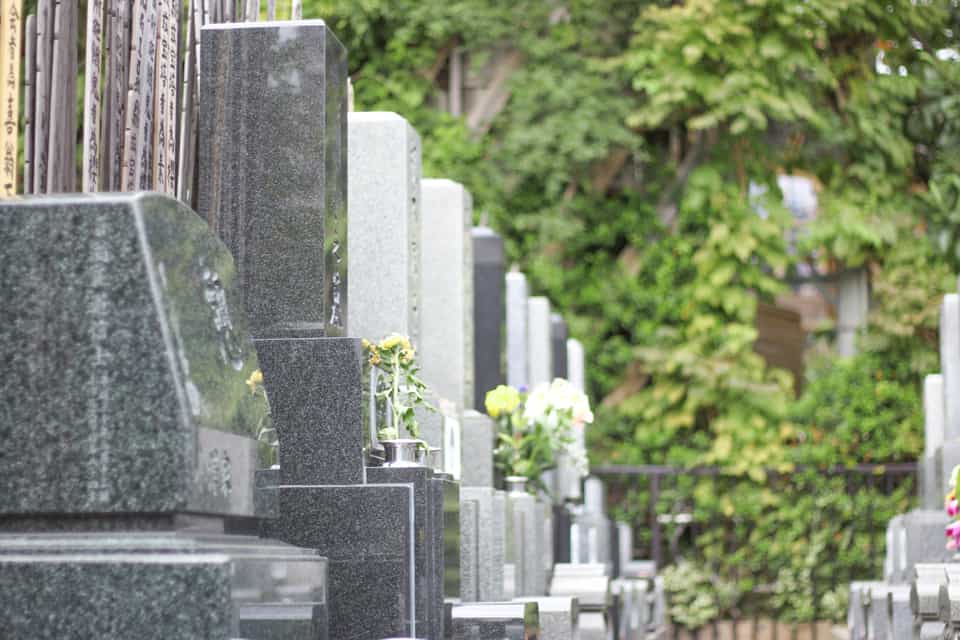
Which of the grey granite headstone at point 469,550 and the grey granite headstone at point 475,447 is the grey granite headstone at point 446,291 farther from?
the grey granite headstone at point 469,550

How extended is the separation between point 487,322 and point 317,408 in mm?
4729

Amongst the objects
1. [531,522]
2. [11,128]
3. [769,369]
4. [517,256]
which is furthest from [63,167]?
[769,369]

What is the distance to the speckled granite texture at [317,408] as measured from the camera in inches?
195

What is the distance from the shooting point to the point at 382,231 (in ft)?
22.1

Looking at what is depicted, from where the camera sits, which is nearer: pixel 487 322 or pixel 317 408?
pixel 317 408

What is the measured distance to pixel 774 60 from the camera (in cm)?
1409

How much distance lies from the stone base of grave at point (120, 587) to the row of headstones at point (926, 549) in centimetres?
399

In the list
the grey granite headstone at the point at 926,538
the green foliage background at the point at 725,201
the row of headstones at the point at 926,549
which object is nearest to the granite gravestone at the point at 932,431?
the row of headstones at the point at 926,549

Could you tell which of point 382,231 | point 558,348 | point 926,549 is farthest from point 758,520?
point 382,231

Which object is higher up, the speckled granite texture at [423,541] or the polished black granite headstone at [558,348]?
the polished black granite headstone at [558,348]

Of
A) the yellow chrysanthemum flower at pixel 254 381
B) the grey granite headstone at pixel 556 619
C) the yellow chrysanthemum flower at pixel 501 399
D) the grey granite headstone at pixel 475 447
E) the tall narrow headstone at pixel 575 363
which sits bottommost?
the grey granite headstone at pixel 556 619

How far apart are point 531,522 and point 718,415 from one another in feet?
20.2

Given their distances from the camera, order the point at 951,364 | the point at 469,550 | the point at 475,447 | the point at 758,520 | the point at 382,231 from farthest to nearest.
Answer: the point at 758,520
the point at 951,364
the point at 475,447
the point at 382,231
the point at 469,550

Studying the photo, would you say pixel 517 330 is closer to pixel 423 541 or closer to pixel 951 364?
pixel 951 364
